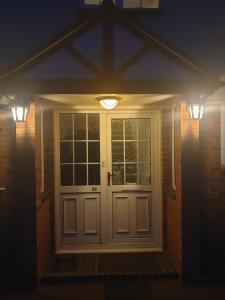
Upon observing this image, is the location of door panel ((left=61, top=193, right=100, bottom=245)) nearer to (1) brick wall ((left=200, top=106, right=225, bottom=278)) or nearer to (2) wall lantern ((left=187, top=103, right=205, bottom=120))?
(1) brick wall ((left=200, top=106, right=225, bottom=278))

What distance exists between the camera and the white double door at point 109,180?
5.24m

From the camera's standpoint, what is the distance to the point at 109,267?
4.55 meters

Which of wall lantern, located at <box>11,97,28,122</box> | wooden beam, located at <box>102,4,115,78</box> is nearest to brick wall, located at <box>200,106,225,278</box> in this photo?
wooden beam, located at <box>102,4,115,78</box>

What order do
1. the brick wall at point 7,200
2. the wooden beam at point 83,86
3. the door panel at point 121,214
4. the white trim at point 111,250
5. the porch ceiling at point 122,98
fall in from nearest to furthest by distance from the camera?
the wooden beam at point 83,86 < the porch ceiling at point 122,98 < the brick wall at point 7,200 < the white trim at point 111,250 < the door panel at point 121,214

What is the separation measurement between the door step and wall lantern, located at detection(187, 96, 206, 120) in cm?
234

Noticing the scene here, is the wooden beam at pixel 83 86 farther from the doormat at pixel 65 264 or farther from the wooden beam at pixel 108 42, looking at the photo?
the doormat at pixel 65 264

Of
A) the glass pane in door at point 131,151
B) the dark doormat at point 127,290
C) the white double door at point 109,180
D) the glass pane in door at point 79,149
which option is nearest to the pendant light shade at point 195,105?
the white double door at point 109,180

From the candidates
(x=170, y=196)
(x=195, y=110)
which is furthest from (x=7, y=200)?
(x=195, y=110)

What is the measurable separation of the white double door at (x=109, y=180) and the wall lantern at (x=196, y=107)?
4.21 feet

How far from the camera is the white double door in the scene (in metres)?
5.24

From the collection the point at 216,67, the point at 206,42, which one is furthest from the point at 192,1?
the point at 216,67

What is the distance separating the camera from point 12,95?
3967 mm

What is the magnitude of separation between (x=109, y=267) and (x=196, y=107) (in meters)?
2.76

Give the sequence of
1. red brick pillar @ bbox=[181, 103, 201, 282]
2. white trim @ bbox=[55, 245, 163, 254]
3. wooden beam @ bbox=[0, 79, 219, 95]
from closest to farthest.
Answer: wooden beam @ bbox=[0, 79, 219, 95] → red brick pillar @ bbox=[181, 103, 201, 282] → white trim @ bbox=[55, 245, 163, 254]
